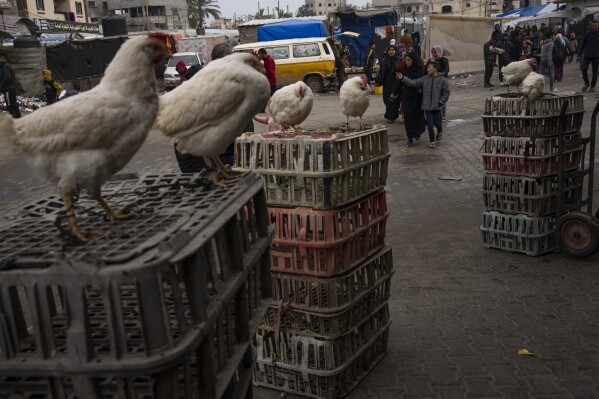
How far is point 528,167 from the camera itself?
19.7ft

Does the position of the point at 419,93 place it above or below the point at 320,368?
above

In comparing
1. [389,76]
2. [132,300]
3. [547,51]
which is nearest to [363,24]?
[547,51]

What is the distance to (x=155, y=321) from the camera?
1654 millimetres

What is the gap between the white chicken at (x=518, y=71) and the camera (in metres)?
7.41

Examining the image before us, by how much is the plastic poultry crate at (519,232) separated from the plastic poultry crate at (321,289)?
2.84 metres

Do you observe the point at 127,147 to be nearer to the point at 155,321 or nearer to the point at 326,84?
the point at 155,321

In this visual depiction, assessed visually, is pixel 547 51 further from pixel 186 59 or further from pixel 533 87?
pixel 186 59

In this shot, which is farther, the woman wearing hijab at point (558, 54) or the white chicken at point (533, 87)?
the woman wearing hijab at point (558, 54)

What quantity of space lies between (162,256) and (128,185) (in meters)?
1.42

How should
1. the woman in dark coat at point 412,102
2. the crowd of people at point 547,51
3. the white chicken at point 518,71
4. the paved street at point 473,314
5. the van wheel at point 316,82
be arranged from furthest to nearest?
the van wheel at point 316,82, the crowd of people at point 547,51, the woman in dark coat at point 412,102, the white chicken at point 518,71, the paved street at point 473,314

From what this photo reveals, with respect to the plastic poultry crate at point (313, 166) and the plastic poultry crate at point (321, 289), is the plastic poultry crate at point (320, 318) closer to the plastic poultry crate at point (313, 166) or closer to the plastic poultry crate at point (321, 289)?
the plastic poultry crate at point (321, 289)

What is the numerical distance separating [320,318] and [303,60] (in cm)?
1992

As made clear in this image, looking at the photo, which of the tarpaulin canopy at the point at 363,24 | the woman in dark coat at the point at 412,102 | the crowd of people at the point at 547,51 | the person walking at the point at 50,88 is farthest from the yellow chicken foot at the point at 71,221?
the tarpaulin canopy at the point at 363,24

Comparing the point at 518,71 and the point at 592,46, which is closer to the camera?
the point at 518,71
